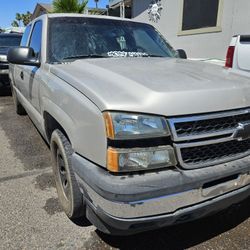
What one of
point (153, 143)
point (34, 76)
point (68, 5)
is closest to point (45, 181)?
point (34, 76)

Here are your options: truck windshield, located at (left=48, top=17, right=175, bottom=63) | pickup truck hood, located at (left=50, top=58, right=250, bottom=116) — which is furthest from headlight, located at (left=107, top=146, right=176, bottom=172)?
truck windshield, located at (left=48, top=17, right=175, bottom=63)

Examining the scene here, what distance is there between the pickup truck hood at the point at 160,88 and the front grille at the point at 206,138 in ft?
0.18

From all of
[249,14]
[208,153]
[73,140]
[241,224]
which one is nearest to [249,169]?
[208,153]

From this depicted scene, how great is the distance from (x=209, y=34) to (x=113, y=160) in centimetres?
770

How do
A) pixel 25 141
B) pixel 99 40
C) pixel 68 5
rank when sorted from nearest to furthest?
pixel 99 40 → pixel 25 141 → pixel 68 5

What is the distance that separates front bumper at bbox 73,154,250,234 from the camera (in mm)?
1729

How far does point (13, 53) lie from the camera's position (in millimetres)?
3160

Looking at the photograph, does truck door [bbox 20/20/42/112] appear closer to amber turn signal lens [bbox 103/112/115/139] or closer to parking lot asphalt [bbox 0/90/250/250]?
parking lot asphalt [bbox 0/90/250/250]

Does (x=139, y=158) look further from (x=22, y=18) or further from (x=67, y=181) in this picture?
(x=22, y=18)

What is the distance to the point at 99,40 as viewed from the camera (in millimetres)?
3309

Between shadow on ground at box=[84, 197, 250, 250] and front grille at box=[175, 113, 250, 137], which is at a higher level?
front grille at box=[175, 113, 250, 137]

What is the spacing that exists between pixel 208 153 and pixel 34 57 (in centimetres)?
223

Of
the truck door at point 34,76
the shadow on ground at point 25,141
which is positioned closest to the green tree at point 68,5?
the shadow on ground at point 25,141

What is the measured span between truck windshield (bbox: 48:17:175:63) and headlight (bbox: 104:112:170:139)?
1485 mm
